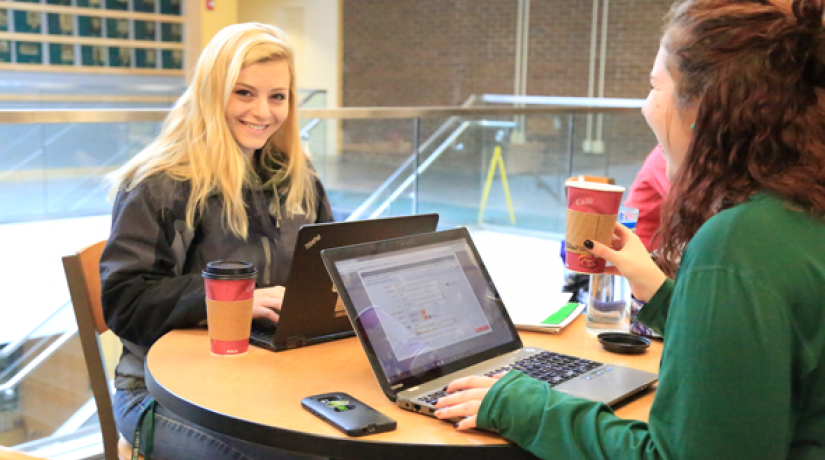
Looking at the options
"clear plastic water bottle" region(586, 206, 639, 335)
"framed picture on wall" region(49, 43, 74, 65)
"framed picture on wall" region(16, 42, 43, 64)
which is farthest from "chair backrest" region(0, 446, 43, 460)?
"framed picture on wall" region(49, 43, 74, 65)

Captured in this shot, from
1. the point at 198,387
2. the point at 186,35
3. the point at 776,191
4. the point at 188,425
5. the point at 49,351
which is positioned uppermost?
the point at 186,35

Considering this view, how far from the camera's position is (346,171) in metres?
5.45

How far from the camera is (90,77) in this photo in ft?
30.1

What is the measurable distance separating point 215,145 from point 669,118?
116 cm

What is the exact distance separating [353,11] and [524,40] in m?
2.75

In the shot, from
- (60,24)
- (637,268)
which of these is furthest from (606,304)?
(60,24)

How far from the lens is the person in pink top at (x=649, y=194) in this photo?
2344 mm

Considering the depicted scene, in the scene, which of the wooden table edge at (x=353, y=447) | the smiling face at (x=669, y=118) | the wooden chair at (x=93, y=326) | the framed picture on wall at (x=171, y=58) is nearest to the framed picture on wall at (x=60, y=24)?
the framed picture on wall at (x=171, y=58)

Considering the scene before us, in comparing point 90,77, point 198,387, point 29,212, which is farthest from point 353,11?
A: point 198,387

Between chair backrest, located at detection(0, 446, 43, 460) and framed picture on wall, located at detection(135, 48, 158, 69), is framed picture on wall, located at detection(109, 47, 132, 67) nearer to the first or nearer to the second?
framed picture on wall, located at detection(135, 48, 158, 69)

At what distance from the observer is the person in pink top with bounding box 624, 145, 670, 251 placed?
234 centimetres

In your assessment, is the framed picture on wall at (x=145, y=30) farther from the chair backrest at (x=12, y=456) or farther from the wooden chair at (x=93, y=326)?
the chair backrest at (x=12, y=456)

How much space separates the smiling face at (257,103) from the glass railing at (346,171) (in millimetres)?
706

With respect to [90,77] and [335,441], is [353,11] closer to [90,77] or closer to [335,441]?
[90,77]
